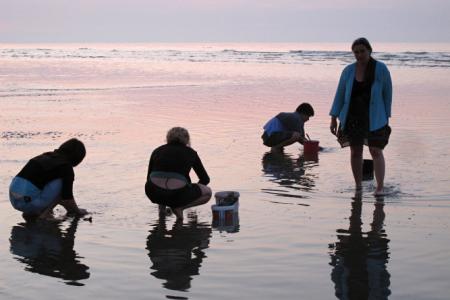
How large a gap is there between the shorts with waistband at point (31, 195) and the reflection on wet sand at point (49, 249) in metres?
0.15

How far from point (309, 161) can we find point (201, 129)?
11.5 feet

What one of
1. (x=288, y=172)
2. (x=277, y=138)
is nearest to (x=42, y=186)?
(x=288, y=172)

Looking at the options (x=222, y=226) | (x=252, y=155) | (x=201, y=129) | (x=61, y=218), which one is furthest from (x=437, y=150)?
(x=61, y=218)

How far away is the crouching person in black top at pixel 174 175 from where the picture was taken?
716 cm

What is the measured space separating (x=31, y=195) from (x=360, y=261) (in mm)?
3134

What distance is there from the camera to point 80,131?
1380 centimetres

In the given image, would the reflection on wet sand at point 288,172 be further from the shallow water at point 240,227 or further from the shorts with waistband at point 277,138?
the shorts with waistband at point 277,138

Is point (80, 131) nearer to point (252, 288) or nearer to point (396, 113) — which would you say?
point (396, 113)

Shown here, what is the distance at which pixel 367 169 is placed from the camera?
31.1 ft

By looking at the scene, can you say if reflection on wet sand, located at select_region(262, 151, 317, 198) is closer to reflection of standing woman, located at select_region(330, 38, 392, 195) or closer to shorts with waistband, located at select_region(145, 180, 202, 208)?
reflection of standing woman, located at select_region(330, 38, 392, 195)

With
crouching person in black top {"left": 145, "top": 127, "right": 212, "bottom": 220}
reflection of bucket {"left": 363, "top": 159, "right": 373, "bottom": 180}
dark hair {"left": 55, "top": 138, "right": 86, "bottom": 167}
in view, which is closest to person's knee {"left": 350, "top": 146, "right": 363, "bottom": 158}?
reflection of bucket {"left": 363, "top": 159, "right": 373, "bottom": 180}

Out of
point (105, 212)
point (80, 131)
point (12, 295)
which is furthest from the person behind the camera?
point (80, 131)

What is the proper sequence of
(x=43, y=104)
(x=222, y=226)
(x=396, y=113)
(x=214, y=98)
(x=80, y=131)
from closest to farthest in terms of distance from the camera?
(x=222, y=226) → (x=80, y=131) → (x=396, y=113) → (x=43, y=104) → (x=214, y=98)

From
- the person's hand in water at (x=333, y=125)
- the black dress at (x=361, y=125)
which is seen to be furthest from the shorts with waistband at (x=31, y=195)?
the black dress at (x=361, y=125)
